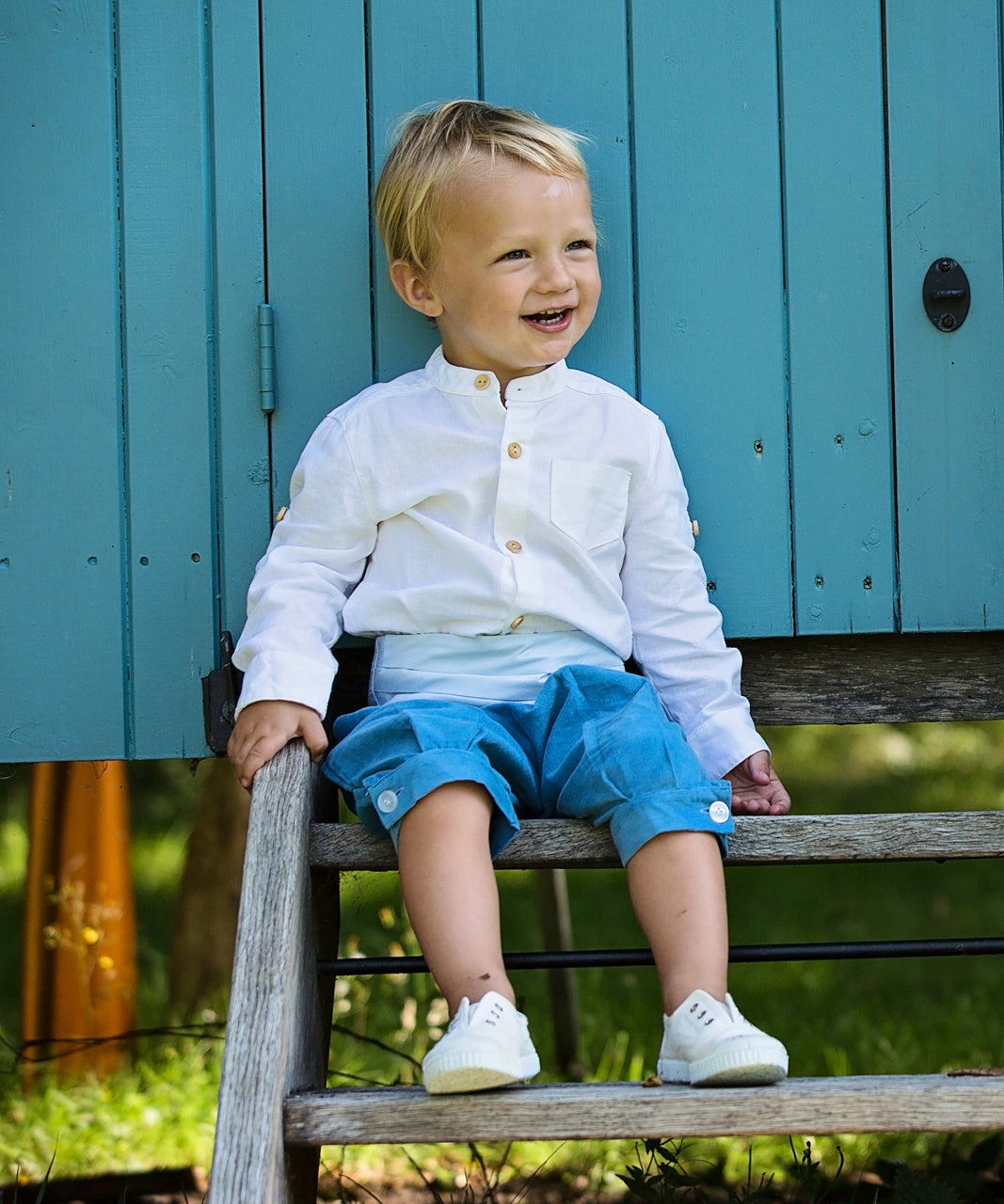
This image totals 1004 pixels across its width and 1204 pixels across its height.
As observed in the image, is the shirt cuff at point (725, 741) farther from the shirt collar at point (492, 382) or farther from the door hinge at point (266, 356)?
the door hinge at point (266, 356)

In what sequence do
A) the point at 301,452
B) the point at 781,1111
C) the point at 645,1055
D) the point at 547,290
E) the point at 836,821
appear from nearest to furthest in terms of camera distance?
the point at 781,1111, the point at 836,821, the point at 547,290, the point at 301,452, the point at 645,1055

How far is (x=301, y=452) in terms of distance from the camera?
209 centimetres

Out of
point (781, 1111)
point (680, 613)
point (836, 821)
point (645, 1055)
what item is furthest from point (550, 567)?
point (645, 1055)

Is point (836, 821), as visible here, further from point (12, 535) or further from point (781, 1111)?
point (12, 535)

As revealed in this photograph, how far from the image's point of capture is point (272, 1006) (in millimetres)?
1446

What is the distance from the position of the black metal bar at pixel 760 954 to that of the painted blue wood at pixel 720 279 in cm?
54

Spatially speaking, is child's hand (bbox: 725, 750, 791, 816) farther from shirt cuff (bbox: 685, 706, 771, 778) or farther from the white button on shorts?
the white button on shorts

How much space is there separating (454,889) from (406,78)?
4.33 feet

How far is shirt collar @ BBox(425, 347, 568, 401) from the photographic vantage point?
6.48 feet

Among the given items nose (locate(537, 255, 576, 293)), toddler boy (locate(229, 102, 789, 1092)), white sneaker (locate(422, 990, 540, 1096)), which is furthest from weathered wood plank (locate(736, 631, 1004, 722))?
white sneaker (locate(422, 990, 540, 1096))

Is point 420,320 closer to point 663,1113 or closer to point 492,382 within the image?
point 492,382

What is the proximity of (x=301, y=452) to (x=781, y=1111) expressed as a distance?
123 centimetres

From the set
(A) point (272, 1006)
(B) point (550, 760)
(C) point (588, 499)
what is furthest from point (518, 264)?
(A) point (272, 1006)

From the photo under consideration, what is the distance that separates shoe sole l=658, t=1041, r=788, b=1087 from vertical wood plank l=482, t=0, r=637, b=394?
112cm
